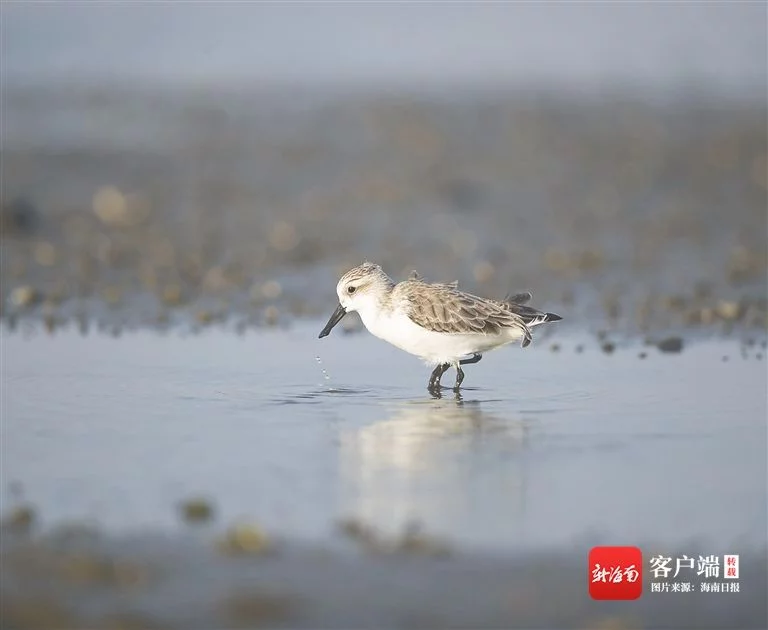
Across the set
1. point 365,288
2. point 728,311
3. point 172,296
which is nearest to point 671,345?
point 728,311

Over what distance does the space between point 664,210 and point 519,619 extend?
46.4 ft

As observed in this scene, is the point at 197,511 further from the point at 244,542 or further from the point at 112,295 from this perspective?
the point at 112,295

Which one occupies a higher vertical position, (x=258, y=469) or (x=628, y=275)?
(x=628, y=275)

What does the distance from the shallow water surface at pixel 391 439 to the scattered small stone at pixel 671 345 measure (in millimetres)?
96

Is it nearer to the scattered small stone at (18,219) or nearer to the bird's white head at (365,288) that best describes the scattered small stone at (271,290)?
the bird's white head at (365,288)

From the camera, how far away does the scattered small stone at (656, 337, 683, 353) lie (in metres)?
11.8

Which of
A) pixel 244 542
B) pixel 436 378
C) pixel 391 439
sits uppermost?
pixel 436 378

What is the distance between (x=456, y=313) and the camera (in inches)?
404

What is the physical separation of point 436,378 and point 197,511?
149 inches

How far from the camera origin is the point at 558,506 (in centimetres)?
712

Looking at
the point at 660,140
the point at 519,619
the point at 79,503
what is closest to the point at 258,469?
the point at 79,503

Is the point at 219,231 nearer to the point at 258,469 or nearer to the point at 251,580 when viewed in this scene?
the point at 258,469

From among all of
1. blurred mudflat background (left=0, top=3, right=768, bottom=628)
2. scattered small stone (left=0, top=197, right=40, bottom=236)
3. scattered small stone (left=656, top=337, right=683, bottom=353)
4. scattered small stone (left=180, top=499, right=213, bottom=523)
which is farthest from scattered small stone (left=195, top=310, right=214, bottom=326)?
scattered small stone (left=180, top=499, right=213, bottom=523)

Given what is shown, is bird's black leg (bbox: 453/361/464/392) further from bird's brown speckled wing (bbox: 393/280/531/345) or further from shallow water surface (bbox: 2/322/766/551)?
bird's brown speckled wing (bbox: 393/280/531/345)
